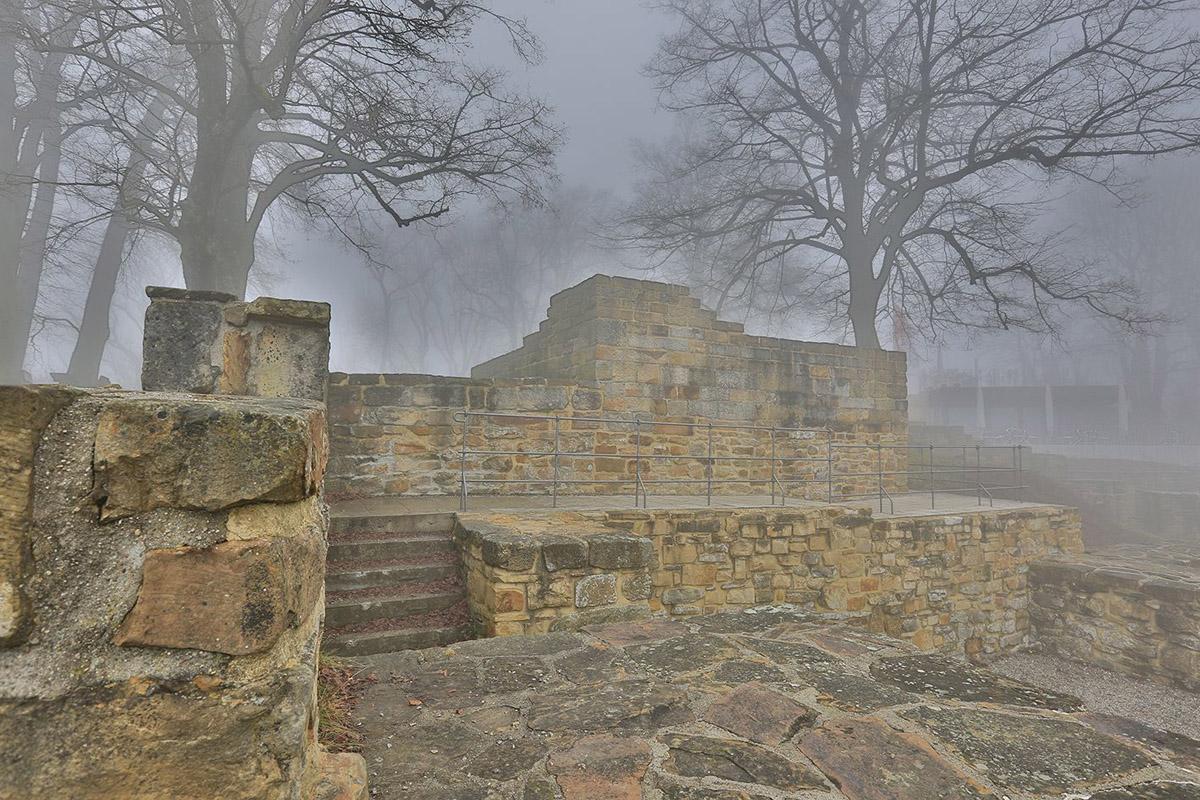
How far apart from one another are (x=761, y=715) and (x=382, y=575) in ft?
9.89

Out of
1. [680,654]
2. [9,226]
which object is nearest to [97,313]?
[9,226]

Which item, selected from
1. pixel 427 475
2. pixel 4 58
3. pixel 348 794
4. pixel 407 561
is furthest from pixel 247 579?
pixel 4 58

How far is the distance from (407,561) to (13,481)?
394cm

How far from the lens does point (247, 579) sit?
94 cm

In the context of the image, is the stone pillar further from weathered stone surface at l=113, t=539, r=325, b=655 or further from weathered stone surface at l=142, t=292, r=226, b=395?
weathered stone surface at l=113, t=539, r=325, b=655

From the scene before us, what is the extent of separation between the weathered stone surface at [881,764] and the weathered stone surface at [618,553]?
1.80 metres

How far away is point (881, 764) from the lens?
1956 mm

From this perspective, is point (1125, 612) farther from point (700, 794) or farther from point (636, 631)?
point (700, 794)

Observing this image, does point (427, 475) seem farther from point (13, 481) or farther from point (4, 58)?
point (4, 58)

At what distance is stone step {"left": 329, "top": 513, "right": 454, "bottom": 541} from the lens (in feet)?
15.6

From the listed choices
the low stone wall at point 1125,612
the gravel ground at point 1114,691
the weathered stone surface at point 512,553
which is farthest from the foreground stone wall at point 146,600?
the low stone wall at point 1125,612

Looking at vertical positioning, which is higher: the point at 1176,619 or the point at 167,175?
the point at 167,175

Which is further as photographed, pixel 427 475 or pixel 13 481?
pixel 427 475

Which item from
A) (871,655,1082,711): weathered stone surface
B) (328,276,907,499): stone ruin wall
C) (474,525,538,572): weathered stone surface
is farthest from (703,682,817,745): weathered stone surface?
(328,276,907,499): stone ruin wall
